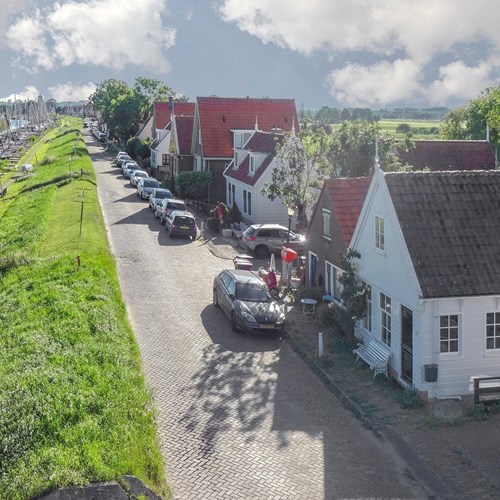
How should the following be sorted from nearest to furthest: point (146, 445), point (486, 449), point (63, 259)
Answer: point (146, 445), point (486, 449), point (63, 259)

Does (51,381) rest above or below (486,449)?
above

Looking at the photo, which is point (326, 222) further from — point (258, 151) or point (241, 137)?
point (241, 137)

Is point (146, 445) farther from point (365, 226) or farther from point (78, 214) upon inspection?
point (78, 214)

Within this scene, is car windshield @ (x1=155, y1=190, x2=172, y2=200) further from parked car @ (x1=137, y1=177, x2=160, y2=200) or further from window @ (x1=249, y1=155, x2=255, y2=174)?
window @ (x1=249, y1=155, x2=255, y2=174)

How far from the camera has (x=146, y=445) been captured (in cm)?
1520

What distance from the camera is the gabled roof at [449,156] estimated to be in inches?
1609

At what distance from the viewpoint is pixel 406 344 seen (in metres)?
19.9

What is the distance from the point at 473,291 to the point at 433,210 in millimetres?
2576

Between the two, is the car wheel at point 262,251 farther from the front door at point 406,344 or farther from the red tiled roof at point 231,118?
the red tiled roof at point 231,118

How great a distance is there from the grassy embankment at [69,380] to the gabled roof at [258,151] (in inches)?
513

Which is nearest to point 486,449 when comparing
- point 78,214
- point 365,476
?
point 365,476

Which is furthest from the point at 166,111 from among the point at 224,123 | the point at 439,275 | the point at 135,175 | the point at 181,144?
the point at 439,275

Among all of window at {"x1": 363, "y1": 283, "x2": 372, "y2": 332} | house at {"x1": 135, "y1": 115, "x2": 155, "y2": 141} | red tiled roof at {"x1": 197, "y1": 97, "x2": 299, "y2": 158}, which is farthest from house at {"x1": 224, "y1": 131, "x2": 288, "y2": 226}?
house at {"x1": 135, "y1": 115, "x2": 155, "y2": 141}

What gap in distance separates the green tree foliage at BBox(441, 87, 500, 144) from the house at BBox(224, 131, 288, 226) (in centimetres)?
1813
